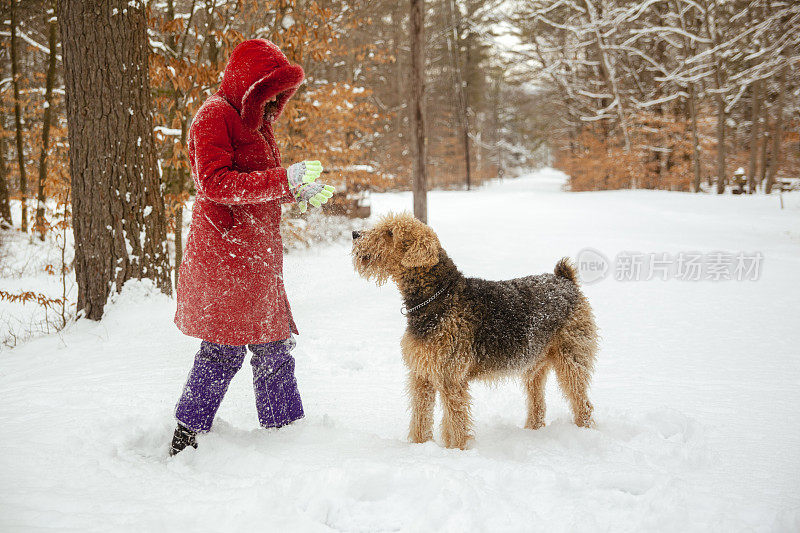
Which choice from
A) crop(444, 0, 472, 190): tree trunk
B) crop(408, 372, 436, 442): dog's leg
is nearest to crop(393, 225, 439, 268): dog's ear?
crop(408, 372, 436, 442): dog's leg

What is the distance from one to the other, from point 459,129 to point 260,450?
1223 inches

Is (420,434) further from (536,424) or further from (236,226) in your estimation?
(236,226)

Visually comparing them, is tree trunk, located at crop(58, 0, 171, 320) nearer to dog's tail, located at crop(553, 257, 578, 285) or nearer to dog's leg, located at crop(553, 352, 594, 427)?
dog's tail, located at crop(553, 257, 578, 285)

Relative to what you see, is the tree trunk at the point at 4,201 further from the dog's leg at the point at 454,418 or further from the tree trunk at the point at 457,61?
the tree trunk at the point at 457,61

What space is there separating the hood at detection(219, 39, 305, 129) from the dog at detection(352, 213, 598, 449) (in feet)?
3.14

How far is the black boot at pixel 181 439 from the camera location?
2504mm

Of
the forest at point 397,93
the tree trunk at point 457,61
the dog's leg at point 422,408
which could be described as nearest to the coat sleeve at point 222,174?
the forest at point 397,93

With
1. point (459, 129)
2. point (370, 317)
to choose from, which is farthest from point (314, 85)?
point (459, 129)

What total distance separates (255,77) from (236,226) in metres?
0.77

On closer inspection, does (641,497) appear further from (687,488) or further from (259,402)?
(259,402)

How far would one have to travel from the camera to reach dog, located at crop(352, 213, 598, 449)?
275cm

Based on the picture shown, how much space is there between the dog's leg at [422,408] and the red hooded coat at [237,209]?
91 cm

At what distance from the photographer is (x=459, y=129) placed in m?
31.4

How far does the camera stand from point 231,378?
257cm
